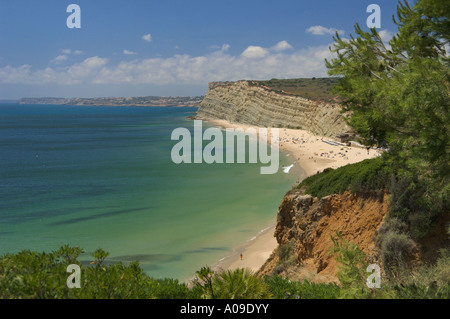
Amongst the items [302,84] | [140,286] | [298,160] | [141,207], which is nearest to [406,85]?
[140,286]

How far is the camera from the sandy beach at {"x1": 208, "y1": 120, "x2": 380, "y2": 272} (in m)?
19.1

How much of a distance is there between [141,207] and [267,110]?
73459 millimetres

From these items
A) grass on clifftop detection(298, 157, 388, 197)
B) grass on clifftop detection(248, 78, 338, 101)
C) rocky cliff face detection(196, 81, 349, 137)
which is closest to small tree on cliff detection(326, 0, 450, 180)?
grass on clifftop detection(298, 157, 388, 197)

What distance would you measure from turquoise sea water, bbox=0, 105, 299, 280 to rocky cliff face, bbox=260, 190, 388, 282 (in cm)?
635

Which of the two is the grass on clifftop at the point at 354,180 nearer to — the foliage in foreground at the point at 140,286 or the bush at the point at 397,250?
the bush at the point at 397,250

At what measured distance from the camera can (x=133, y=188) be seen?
35.4 meters

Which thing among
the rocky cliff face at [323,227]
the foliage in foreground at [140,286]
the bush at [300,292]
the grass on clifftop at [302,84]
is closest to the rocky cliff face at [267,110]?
the grass on clifftop at [302,84]

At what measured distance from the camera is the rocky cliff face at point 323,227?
11.8m

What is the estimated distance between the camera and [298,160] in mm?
49906
